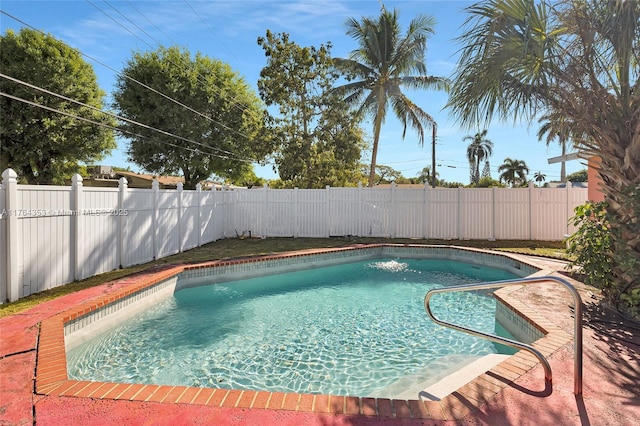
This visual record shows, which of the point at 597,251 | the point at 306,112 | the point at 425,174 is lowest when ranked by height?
the point at 597,251

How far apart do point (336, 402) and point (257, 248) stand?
825 centimetres

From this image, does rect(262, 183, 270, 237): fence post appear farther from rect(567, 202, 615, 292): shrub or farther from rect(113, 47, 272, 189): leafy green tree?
rect(567, 202, 615, 292): shrub

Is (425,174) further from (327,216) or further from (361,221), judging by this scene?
(327,216)

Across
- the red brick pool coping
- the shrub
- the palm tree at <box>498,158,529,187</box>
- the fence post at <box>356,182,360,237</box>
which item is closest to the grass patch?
the fence post at <box>356,182,360,237</box>

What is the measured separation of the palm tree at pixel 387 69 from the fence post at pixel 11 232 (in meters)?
12.5

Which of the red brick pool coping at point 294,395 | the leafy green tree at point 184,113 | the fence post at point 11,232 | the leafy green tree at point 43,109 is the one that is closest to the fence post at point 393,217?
the red brick pool coping at point 294,395

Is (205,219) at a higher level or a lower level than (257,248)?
higher

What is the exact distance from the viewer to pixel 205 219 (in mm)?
11102

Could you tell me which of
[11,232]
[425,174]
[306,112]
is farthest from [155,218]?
[425,174]

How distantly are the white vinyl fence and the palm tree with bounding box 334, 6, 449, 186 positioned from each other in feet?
12.2

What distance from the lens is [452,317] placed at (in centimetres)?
561

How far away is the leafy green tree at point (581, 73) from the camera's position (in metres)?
4.24

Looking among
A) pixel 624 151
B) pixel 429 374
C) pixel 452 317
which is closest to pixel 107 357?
pixel 429 374

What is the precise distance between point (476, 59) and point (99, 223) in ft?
23.7
